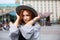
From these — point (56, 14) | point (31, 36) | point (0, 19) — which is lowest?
point (56, 14)

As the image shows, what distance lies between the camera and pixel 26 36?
51 cm

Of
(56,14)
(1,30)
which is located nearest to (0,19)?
(1,30)

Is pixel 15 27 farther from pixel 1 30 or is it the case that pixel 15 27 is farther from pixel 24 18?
pixel 1 30

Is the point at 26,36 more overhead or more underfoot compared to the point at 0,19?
more overhead

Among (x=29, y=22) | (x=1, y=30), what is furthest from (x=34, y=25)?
(x=1, y=30)

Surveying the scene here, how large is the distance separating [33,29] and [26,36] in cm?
3

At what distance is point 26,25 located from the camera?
517mm

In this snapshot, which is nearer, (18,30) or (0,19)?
(18,30)

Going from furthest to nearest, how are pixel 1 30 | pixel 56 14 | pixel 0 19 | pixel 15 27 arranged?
pixel 56 14, pixel 1 30, pixel 0 19, pixel 15 27

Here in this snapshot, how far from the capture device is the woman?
504 millimetres

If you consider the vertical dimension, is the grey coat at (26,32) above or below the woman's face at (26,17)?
below

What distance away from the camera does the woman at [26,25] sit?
1.65ft

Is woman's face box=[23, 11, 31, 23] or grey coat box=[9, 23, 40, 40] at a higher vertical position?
woman's face box=[23, 11, 31, 23]

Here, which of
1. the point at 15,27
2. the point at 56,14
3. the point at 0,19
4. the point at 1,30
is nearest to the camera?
the point at 15,27
